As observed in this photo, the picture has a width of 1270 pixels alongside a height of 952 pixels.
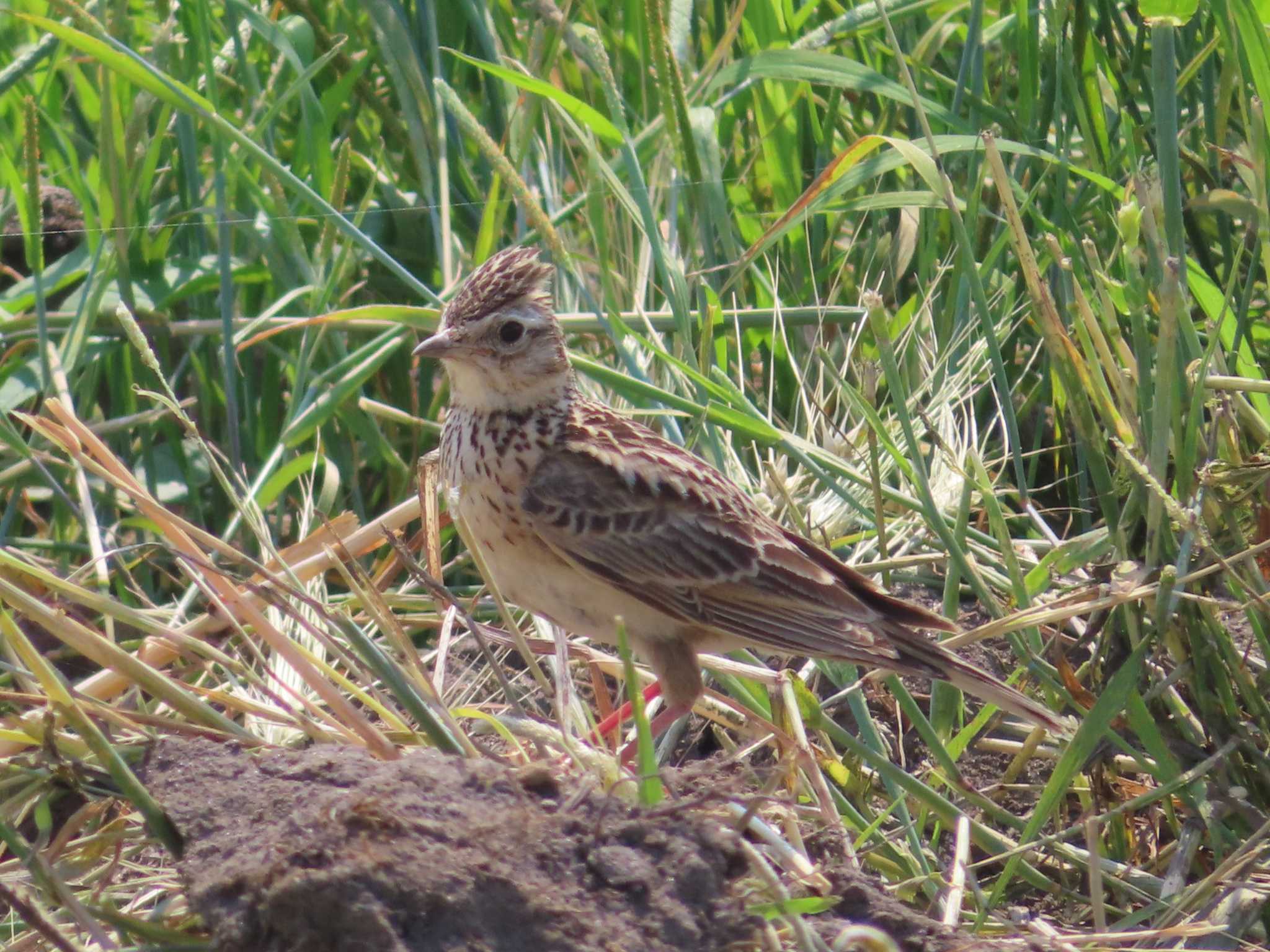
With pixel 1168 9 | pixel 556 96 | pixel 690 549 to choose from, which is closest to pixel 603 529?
pixel 690 549

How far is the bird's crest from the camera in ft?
11.6

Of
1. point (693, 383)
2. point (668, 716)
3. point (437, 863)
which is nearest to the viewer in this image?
point (437, 863)

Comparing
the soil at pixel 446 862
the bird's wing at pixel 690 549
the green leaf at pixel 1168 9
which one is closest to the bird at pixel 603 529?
the bird's wing at pixel 690 549

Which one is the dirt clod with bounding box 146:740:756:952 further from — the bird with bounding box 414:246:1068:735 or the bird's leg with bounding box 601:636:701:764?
the bird with bounding box 414:246:1068:735

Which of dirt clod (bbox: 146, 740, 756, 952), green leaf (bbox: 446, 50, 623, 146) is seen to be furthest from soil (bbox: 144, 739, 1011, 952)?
green leaf (bbox: 446, 50, 623, 146)

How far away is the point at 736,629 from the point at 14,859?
5.11 feet

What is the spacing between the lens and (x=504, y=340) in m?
3.61

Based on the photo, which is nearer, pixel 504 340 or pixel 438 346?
pixel 438 346

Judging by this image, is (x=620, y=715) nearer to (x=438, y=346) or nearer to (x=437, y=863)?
(x=438, y=346)

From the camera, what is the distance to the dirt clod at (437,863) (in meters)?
2.07

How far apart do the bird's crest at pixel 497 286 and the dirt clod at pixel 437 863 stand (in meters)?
1.40

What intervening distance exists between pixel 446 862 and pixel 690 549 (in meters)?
1.58

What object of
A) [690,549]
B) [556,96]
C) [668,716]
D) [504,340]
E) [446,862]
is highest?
[556,96]

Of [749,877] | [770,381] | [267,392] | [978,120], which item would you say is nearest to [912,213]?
[978,120]
